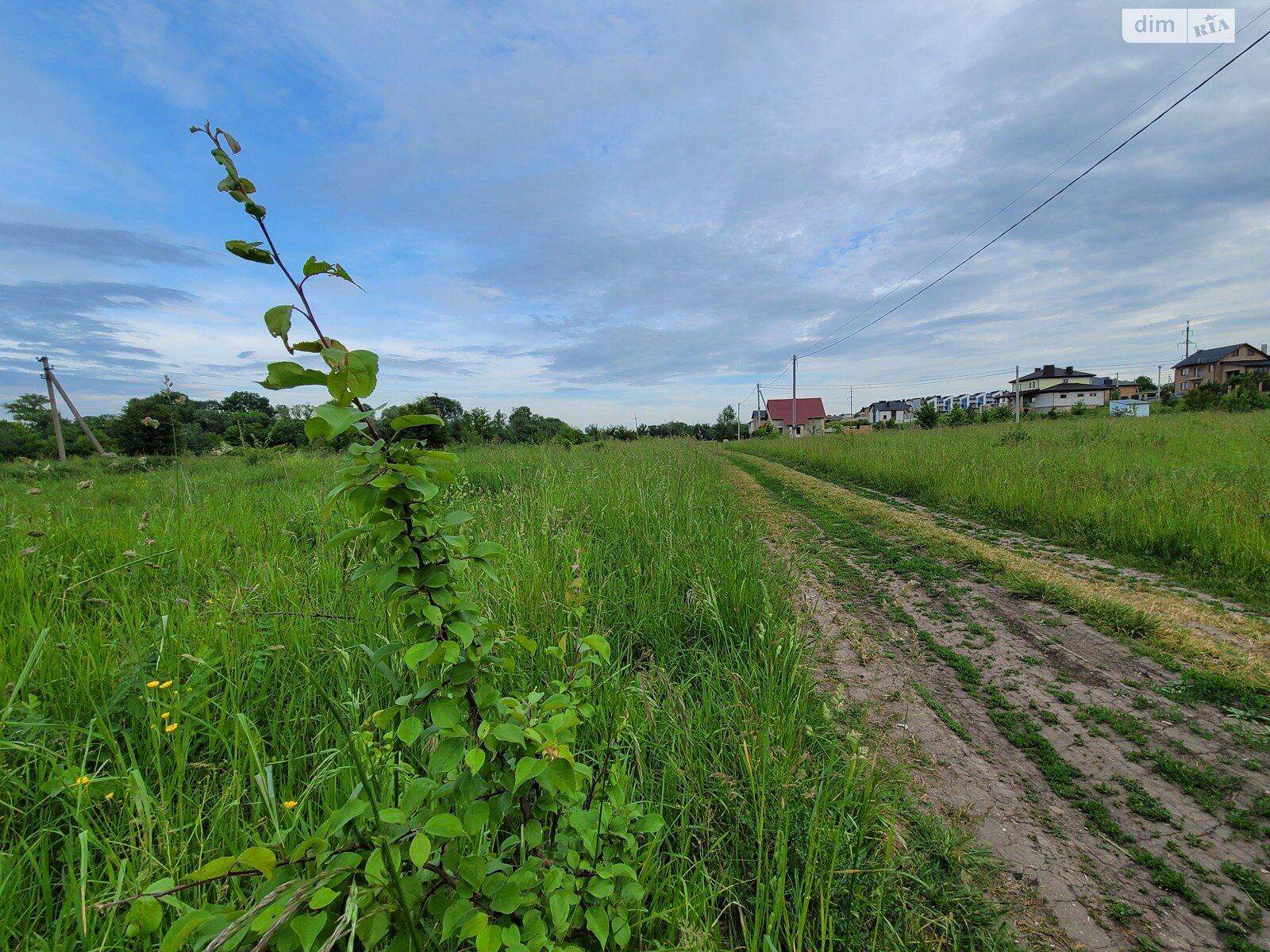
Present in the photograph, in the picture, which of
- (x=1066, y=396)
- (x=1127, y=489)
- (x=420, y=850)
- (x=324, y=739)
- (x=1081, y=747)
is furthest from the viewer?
(x=1066, y=396)

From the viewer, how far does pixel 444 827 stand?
82 cm

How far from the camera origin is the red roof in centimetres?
6006

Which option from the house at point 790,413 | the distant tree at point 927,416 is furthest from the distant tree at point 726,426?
the distant tree at point 927,416

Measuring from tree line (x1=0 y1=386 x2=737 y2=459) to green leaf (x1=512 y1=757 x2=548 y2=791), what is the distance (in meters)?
0.67

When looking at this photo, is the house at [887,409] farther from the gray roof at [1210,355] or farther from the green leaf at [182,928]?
the green leaf at [182,928]

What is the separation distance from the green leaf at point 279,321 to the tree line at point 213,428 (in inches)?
5.0

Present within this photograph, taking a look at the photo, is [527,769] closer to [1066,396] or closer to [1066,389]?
[1066,396]

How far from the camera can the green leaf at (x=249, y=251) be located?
827mm

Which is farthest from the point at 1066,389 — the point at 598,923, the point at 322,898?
the point at 322,898

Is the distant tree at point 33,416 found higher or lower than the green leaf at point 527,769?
higher

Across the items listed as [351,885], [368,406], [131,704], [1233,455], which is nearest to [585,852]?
[351,885]

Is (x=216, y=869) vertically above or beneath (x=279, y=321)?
beneath

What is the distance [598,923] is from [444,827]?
0.41 metres

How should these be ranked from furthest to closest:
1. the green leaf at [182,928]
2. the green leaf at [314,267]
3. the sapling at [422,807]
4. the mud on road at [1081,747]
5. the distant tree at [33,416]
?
1. the distant tree at [33,416]
2. the mud on road at [1081,747]
3. the green leaf at [314,267]
4. the sapling at [422,807]
5. the green leaf at [182,928]
